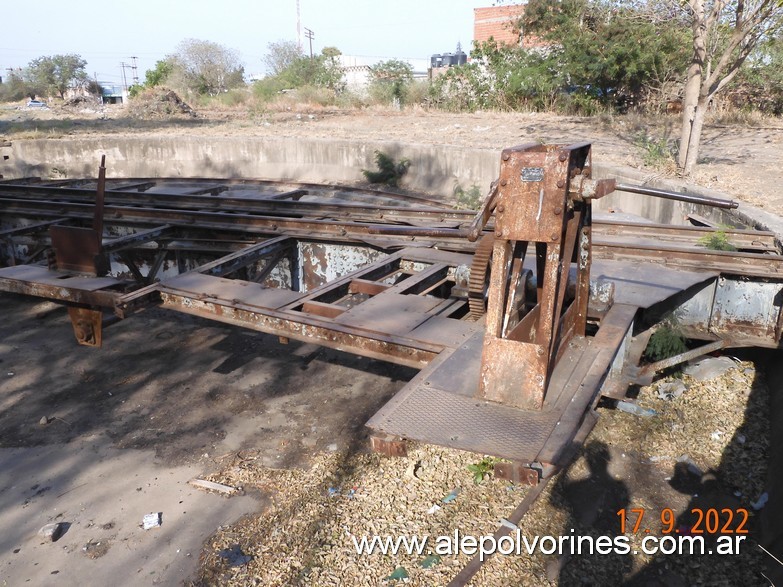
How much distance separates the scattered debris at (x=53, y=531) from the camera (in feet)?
11.1

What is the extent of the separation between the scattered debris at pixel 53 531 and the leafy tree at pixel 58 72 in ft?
205

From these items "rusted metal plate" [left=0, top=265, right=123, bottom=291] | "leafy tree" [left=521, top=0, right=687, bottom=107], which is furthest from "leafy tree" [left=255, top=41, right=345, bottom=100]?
"rusted metal plate" [left=0, top=265, right=123, bottom=291]

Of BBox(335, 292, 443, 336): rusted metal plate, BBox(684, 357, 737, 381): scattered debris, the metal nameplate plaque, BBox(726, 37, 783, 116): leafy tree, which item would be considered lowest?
BBox(684, 357, 737, 381): scattered debris

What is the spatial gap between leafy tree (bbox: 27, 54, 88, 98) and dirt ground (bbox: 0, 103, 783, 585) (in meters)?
60.2

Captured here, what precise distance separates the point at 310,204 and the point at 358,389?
9.99 ft

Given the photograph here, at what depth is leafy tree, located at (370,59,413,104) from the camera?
2444 centimetres

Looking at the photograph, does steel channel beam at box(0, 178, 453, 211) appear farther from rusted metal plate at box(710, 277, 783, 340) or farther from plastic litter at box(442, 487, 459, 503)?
plastic litter at box(442, 487, 459, 503)

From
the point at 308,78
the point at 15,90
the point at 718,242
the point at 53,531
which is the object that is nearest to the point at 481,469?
the point at 53,531

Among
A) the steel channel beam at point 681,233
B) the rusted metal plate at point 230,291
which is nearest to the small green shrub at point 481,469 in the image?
the rusted metal plate at point 230,291

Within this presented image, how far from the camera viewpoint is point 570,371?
9.84 ft

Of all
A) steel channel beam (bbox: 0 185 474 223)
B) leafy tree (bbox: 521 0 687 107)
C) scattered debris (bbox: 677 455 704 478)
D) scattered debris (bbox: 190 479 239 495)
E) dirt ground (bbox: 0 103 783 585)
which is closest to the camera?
dirt ground (bbox: 0 103 783 585)

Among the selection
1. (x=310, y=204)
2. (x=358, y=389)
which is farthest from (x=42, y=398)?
(x=310, y=204)

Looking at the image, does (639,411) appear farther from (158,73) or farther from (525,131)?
(158,73)

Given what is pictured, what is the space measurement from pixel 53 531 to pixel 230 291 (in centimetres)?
173
